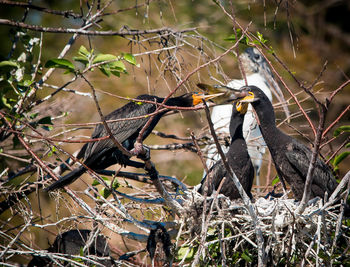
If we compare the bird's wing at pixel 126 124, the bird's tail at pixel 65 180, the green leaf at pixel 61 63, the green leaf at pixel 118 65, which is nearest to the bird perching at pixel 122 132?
the bird's wing at pixel 126 124

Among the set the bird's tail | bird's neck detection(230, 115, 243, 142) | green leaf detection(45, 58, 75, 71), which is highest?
green leaf detection(45, 58, 75, 71)

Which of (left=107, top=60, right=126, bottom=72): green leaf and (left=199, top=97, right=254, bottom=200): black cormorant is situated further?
(left=199, top=97, right=254, bottom=200): black cormorant

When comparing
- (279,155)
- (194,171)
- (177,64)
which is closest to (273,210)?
(279,155)

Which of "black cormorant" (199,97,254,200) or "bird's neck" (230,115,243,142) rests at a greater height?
"bird's neck" (230,115,243,142)

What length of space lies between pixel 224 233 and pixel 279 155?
93cm

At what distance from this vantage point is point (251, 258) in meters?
3.26

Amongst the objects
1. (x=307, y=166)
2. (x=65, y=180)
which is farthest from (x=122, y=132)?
(x=307, y=166)

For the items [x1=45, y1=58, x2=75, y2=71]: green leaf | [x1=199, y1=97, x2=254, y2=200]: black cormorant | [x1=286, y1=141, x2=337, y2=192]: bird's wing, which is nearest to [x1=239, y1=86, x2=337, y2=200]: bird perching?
[x1=286, y1=141, x2=337, y2=192]: bird's wing

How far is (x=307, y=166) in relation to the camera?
3.70m

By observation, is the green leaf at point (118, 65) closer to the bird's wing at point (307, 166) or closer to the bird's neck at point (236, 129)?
the bird's neck at point (236, 129)

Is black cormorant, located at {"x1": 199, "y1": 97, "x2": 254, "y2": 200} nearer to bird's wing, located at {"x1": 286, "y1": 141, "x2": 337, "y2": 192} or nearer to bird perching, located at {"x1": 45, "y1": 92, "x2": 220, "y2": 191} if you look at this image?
bird's wing, located at {"x1": 286, "y1": 141, "x2": 337, "y2": 192}

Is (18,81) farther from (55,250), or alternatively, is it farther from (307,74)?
(307,74)

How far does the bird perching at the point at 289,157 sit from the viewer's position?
3.69 metres

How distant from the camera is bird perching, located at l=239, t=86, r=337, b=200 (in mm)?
3691
